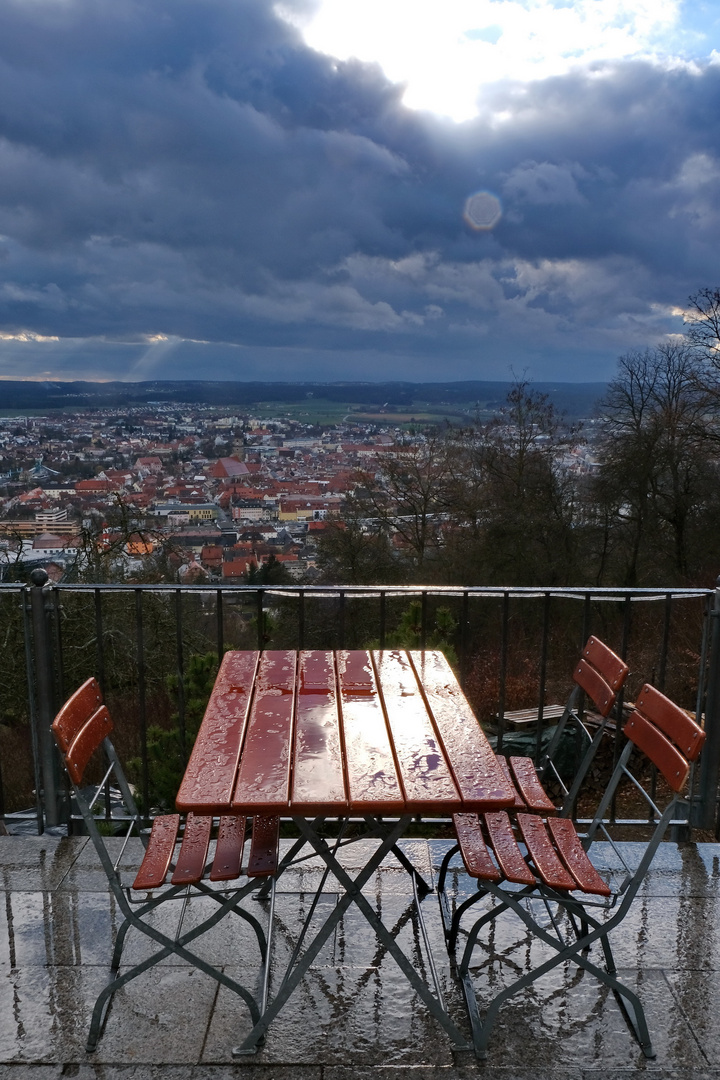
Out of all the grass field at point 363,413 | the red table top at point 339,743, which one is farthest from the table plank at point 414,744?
the grass field at point 363,413

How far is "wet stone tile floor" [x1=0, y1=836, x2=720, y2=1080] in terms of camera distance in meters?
2.23

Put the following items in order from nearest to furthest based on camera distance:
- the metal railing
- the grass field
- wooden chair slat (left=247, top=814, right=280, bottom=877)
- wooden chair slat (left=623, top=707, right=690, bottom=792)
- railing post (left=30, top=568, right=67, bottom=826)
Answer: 1. wooden chair slat (left=623, top=707, right=690, bottom=792)
2. wooden chair slat (left=247, top=814, right=280, bottom=877)
3. railing post (left=30, top=568, right=67, bottom=826)
4. the metal railing
5. the grass field

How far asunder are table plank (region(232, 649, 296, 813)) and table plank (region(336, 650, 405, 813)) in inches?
7.2

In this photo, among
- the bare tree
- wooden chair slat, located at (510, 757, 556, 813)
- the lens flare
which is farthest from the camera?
the lens flare

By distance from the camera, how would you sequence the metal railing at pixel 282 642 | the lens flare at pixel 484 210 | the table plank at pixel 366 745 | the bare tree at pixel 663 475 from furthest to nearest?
1. the lens flare at pixel 484 210
2. the bare tree at pixel 663 475
3. the metal railing at pixel 282 642
4. the table plank at pixel 366 745

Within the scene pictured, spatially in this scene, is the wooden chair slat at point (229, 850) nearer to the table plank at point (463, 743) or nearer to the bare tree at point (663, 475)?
the table plank at point (463, 743)

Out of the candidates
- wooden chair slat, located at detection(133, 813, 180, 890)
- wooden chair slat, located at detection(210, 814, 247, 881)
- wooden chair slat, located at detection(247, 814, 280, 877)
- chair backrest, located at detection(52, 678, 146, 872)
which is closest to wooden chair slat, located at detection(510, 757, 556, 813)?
wooden chair slat, located at detection(247, 814, 280, 877)

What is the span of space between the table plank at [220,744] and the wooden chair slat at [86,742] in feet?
1.04

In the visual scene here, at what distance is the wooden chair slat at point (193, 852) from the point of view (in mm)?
2176

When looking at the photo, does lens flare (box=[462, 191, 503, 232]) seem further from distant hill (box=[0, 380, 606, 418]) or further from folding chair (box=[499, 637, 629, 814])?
folding chair (box=[499, 637, 629, 814])

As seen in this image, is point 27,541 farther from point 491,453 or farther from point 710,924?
point 710,924

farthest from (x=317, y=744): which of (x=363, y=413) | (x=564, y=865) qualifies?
(x=363, y=413)

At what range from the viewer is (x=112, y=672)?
14391 millimetres

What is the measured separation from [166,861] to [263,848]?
318 mm
